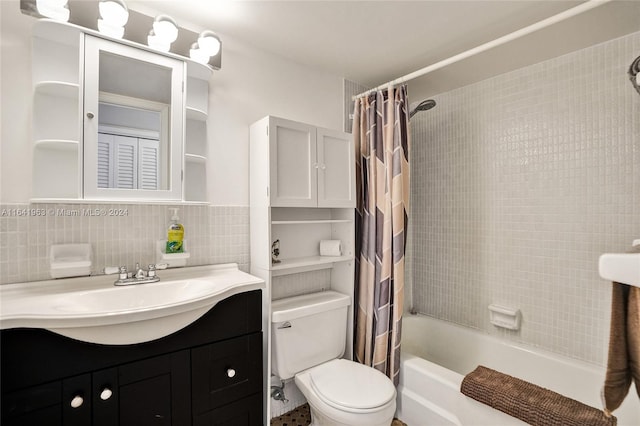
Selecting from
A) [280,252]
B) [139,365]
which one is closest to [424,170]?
[280,252]

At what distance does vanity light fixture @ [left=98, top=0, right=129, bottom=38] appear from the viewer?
1336 mm

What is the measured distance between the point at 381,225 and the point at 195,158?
3.91 ft

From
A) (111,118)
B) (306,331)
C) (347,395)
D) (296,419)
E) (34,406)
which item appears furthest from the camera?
(296,419)

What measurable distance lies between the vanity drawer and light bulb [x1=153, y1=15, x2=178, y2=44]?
143 cm

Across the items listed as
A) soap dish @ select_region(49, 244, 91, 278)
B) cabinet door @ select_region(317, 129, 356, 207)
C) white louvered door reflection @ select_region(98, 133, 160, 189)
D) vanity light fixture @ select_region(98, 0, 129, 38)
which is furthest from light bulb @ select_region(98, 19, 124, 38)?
cabinet door @ select_region(317, 129, 356, 207)

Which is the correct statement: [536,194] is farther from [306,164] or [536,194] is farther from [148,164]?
[148,164]

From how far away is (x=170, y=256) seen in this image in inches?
58.7

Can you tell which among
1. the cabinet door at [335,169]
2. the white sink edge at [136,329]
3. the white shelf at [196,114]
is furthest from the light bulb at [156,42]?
the white sink edge at [136,329]

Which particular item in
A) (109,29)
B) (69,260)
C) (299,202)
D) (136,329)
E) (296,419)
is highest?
(109,29)

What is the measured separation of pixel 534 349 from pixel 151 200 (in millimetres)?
2433

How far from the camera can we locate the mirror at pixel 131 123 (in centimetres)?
133

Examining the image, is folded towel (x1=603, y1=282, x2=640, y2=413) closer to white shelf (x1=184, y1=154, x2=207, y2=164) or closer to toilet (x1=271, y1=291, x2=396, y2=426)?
toilet (x1=271, y1=291, x2=396, y2=426)

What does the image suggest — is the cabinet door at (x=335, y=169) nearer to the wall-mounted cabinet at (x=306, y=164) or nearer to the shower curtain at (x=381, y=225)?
Answer: the wall-mounted cabinet at (x=306, y=164)

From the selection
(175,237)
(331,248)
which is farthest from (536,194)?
(175,237)
